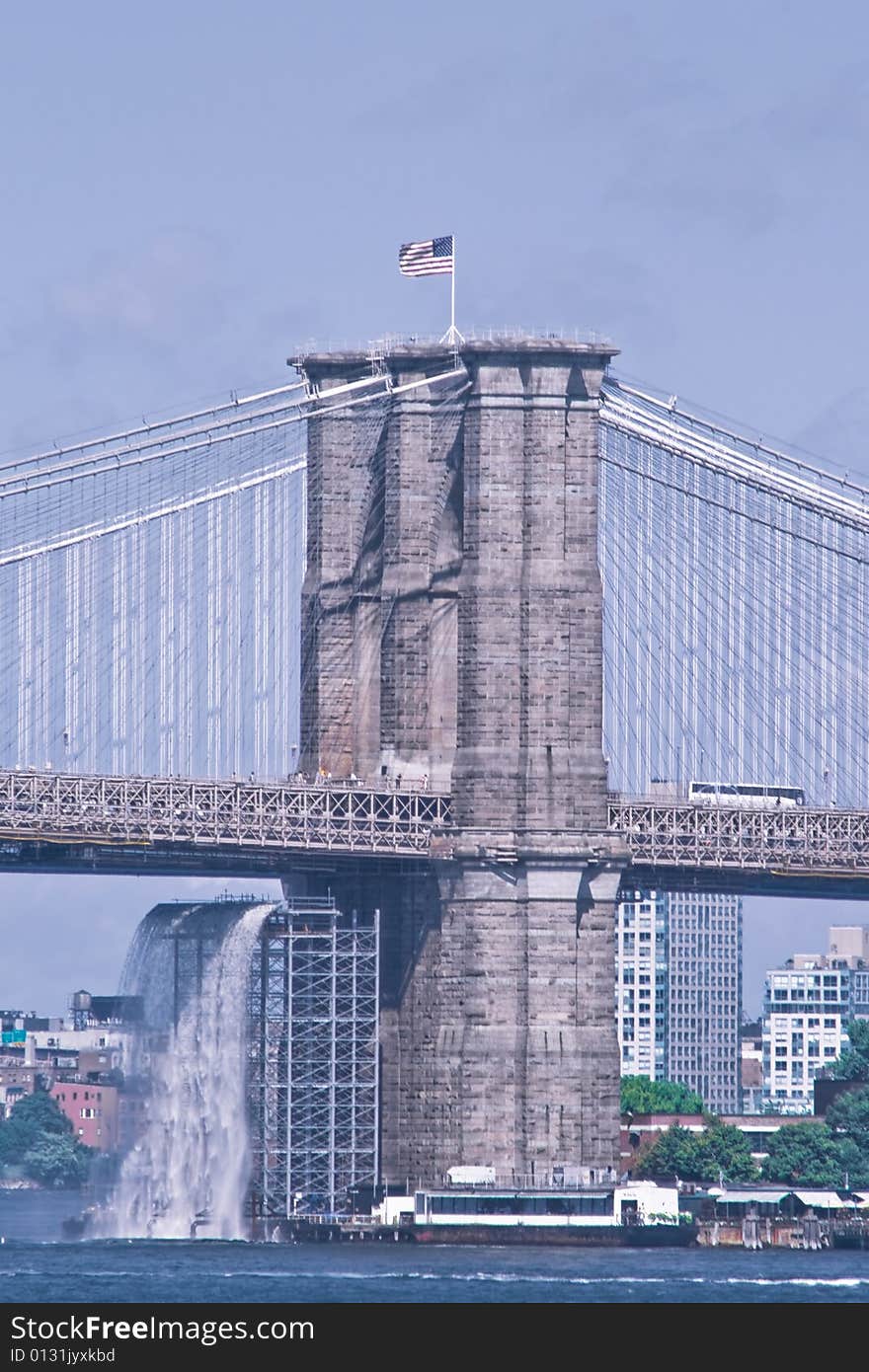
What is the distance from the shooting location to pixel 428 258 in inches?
5965

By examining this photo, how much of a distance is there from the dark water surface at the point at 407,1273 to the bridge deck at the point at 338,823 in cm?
1367

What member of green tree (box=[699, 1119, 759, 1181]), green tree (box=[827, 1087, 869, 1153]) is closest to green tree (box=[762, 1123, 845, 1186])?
green tree (box=[699, 1119, 759, 1181])

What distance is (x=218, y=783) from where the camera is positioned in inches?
5842

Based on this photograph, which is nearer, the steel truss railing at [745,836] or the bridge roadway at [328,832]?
the bridge roadway at [328,832]

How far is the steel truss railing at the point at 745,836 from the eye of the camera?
508ft

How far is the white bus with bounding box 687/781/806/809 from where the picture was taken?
15825 centimetres

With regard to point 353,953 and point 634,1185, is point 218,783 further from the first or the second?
point 634,1185

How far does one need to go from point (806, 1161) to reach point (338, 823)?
37531 millimetres

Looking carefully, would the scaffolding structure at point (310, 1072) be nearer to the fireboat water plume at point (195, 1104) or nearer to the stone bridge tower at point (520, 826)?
the fireboat water plume at point (195, 1104)

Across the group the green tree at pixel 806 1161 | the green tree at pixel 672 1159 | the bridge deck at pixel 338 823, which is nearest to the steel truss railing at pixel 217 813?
the bridge deck at pixel 338 823

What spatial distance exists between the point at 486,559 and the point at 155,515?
39.5 feet

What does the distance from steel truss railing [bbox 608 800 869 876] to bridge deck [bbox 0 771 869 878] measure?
0.04m
